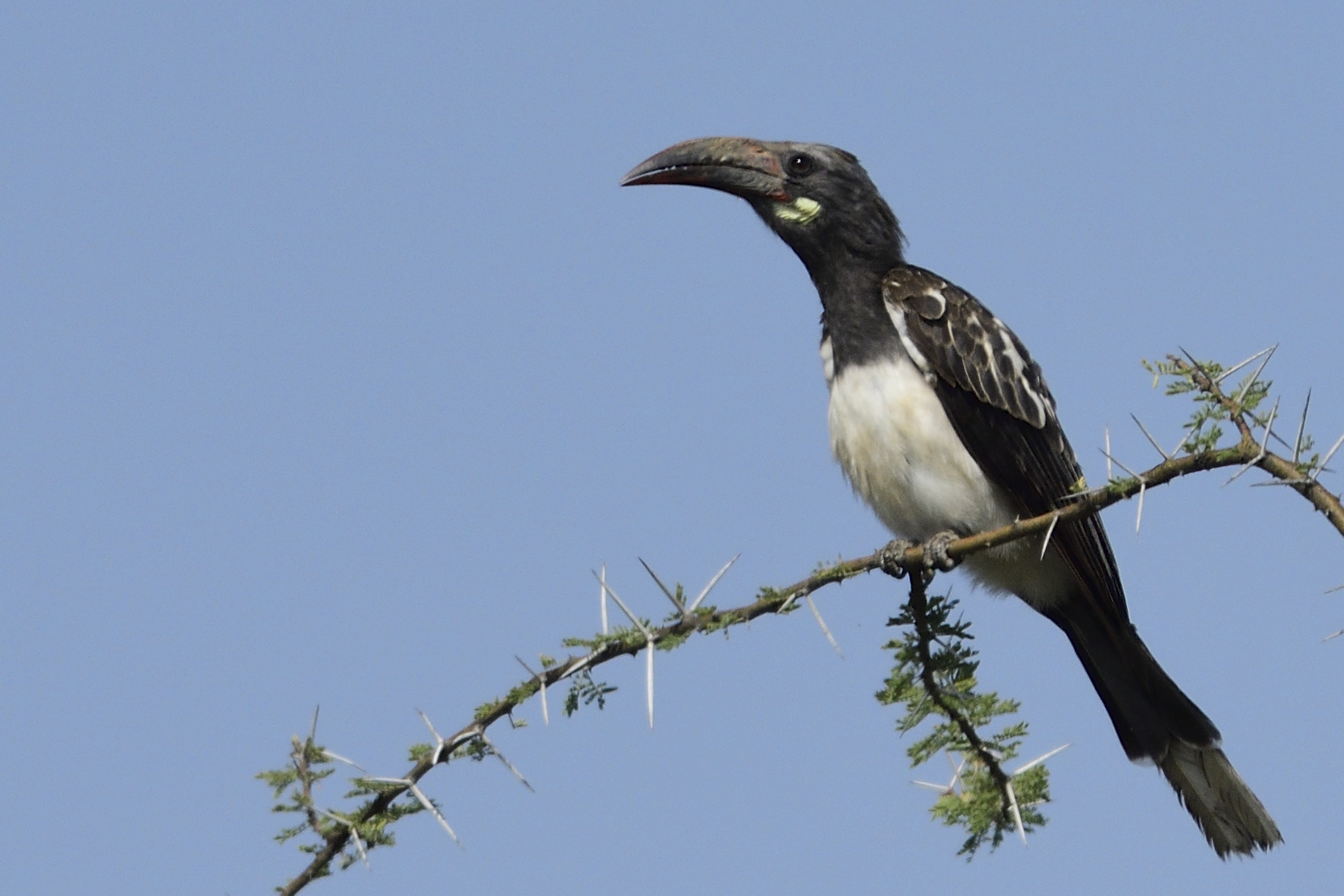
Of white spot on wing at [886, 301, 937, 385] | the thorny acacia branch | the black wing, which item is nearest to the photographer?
the thorny acacia branch

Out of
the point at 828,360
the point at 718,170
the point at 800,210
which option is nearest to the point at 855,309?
the point at 828,360

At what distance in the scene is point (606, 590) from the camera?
4352 millimetres

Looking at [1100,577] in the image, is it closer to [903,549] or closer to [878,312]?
[903,549]

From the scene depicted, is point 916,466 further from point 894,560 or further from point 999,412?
point 894,560

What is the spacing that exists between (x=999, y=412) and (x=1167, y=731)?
5.26ft

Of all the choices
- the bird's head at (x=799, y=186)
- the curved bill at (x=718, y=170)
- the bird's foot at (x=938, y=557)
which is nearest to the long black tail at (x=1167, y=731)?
the bird's foot at (x=938, y=557)

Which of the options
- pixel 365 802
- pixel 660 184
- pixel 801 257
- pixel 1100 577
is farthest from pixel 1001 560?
pixel 365 802

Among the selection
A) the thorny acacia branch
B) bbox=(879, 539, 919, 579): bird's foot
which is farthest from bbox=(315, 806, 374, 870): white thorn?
bbox=(879, 539, 919, 579): bird's foot

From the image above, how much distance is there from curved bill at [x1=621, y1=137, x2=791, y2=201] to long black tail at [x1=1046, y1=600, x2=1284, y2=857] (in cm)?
263

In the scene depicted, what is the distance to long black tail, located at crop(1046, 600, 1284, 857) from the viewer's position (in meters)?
6.10

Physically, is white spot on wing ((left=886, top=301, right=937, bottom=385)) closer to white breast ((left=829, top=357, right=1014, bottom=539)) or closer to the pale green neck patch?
white breast ((left=829, top=357, right=1014, bottom=539))

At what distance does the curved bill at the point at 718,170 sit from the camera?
756cm

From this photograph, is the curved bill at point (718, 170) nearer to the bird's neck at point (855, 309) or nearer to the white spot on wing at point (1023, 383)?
the bird's neck at point (855, 309)

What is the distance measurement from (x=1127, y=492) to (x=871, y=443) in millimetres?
2606
